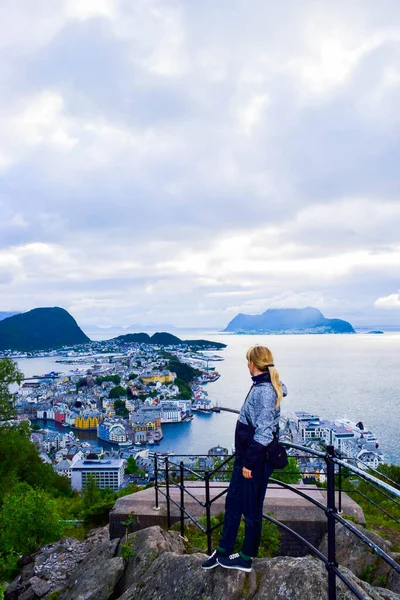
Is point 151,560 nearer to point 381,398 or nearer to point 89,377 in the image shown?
point 381,398

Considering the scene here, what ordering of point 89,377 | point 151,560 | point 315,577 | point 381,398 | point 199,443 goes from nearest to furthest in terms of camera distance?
point 315,577, point 151,560, point 199,443, point 381,398, point 89,377

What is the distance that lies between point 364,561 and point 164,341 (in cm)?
16399

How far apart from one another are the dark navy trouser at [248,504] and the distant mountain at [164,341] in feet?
466

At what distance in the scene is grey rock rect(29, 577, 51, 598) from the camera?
14.2 ft

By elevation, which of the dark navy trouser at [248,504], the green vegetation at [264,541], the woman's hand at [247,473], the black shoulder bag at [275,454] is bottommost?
the green vegetation at [264,541]

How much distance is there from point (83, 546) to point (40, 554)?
53 cm

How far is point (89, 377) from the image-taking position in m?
86.8

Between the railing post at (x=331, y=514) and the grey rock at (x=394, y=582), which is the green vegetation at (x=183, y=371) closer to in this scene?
the grey rock at (x=394, y=582)

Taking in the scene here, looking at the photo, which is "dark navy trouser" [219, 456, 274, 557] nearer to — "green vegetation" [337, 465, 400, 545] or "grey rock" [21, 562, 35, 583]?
"green vegetation" [337, 465, 400, 545]

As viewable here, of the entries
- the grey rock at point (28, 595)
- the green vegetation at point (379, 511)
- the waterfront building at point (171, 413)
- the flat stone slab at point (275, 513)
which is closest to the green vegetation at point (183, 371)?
the waterfront building at point (171, 413)

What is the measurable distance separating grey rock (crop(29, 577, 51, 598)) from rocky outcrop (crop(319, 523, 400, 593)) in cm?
278

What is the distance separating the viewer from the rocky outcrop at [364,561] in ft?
12.4

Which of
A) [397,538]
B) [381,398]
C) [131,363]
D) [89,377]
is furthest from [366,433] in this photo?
[131,363]

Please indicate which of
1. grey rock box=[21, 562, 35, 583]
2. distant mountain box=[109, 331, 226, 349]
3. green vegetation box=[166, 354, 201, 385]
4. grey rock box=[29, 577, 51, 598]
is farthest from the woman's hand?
distant mountain box=[109, 331, 226, 349]
